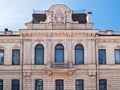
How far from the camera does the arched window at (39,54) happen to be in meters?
50.2

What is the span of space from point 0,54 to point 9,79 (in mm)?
3463

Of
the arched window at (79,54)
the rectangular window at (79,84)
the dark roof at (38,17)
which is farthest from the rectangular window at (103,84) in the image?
the dark roof at (38,17)

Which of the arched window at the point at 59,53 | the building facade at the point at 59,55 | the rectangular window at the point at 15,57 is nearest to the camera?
the building facade at the point at 59,55

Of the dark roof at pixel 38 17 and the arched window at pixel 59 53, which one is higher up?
the dark roof at pixel 38 17

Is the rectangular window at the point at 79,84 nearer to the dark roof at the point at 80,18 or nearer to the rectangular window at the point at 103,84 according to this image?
the rectangular window at the point at 103,84

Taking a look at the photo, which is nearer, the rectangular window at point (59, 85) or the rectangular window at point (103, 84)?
the rectangular window at point (59, 85)

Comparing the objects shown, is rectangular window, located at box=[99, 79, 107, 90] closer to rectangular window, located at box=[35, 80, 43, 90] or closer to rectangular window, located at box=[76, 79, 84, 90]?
rectangular window, located at box=[76, 79, 84, 90]

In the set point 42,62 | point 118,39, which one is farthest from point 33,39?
point 118,39

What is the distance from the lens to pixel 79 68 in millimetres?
49688

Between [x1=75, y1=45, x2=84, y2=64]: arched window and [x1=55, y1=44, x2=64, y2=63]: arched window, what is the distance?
1.75 m

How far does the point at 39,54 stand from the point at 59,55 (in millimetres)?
2498

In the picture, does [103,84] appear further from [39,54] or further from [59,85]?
[39,54]

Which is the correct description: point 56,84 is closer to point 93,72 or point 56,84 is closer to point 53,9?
point 93,72

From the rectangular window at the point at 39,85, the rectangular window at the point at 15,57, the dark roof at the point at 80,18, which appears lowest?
the rectangular window at the point at 39,85
